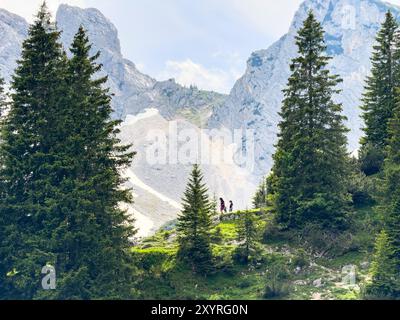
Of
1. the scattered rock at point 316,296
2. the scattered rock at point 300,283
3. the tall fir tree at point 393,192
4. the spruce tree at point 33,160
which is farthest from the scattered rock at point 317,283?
the spruce tree at point 33,160

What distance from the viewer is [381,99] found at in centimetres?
4675

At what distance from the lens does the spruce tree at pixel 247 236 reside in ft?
114

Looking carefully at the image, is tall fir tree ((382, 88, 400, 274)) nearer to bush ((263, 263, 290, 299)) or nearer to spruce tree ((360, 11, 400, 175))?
bush ((263, 263, 290, 299))

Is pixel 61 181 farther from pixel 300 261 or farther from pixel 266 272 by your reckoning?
pixel 300 261

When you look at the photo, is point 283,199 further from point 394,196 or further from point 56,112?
point 56,112

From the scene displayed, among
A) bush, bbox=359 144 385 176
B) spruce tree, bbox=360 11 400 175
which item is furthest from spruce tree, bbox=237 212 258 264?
spruce tree, bbox=360 11 400 175

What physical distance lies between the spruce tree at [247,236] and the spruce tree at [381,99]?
14729 mm

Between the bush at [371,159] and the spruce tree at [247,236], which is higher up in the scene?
the bush at [371,159]

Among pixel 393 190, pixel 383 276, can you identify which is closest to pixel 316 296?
pixel 383 276

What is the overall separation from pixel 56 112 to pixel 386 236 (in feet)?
67.5

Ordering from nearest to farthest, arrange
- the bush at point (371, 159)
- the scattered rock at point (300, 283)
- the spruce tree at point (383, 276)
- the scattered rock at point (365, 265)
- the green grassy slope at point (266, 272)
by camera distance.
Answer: the spruce tree at point (383, 276) → the green grassy slope at point (266, 272) → the scattered rock at point (300, 283) → the scattered rock at point (365, 265) → the bush at point (371, 159)

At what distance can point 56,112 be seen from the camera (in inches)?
1406

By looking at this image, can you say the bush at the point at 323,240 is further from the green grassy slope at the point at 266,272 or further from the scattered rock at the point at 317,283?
the scattered rock at the point at 317,283

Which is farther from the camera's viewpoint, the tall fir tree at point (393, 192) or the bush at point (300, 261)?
the bush at point (300, 261)
